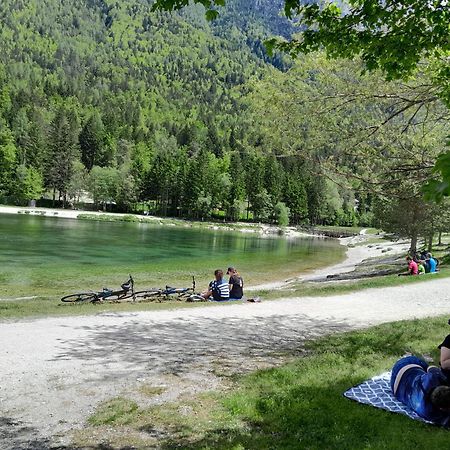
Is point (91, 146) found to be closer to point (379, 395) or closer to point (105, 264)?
point (105, 264)

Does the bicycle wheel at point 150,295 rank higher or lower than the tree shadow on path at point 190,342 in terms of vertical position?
lower

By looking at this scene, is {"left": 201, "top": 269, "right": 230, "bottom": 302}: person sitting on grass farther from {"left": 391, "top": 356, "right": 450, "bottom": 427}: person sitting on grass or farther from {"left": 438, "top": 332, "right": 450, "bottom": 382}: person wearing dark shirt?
{"left": 438, "top": 332, "right": 450, "bottom": 382}: person wearing dark shirt

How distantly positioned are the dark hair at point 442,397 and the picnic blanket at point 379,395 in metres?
0.31

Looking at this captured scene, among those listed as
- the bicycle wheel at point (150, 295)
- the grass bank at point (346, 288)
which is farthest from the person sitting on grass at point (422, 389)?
the bicycle wheel at point (150, 295)

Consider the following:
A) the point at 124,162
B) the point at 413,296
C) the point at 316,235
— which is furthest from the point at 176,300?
the point at 124,162

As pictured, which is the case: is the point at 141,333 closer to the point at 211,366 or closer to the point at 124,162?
the point at 211,366

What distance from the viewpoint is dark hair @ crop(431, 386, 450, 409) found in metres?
6.24

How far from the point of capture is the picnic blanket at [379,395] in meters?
6.71

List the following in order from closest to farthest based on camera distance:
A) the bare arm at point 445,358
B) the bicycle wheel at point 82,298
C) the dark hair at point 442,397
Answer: the dark hair at point 442,397, the bare arm at point 445,358, the bicycle wheel at point 82,298

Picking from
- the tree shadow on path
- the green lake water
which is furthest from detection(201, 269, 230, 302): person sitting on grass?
the green lake water

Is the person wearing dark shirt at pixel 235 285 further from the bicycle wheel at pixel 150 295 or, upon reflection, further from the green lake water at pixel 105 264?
the green lake water at pixel 105 264

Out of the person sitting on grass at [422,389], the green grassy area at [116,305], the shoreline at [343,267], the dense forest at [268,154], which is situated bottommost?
the shoreline at [343,267]

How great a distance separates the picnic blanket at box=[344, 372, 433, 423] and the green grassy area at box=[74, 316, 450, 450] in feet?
0.49

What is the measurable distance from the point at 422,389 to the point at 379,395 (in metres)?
0.83
